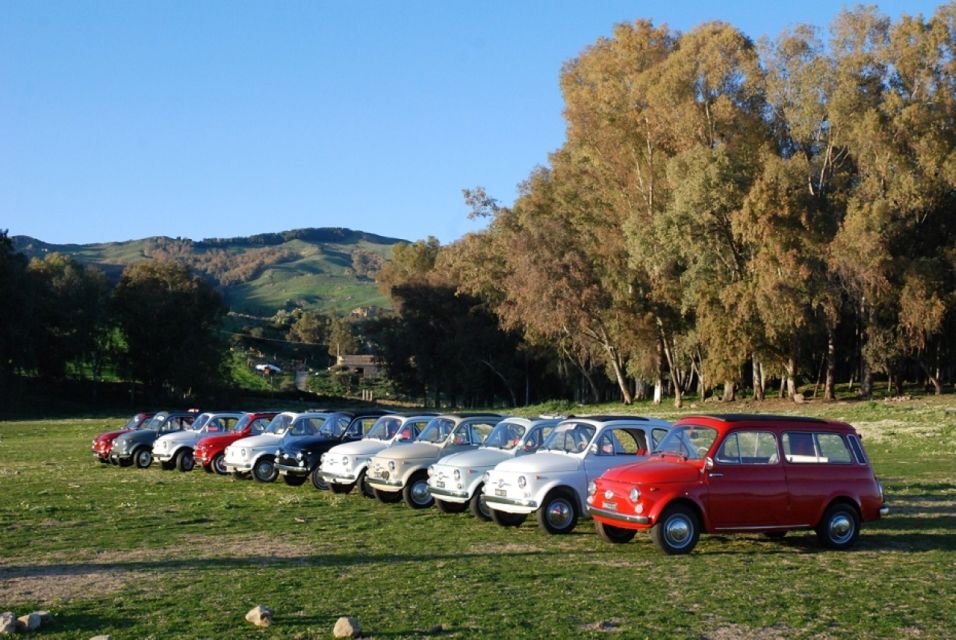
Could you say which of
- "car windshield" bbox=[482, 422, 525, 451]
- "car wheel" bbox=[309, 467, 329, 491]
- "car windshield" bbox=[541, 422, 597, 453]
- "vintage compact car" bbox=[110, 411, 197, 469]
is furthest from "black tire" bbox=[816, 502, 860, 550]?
"vintage compact car" bbox=[110, 411, 197, 469]

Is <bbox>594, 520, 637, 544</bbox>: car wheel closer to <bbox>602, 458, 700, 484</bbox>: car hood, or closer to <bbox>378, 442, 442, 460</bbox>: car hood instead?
<bbox>602, 458, 700, 484</bbox>: car hood

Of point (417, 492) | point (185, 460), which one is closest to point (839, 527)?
point (417, 492)

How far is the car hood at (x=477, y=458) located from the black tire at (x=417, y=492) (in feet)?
4.35

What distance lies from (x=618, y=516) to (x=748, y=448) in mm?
2006

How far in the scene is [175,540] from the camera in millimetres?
14633

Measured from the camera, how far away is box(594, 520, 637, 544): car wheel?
13852 mm

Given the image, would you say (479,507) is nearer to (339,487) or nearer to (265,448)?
(339,487)

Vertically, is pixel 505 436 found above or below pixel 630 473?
above

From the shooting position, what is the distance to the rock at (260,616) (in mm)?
8875

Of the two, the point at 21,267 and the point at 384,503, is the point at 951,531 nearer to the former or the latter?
the point at 384,503

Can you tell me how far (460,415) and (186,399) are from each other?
62.9m

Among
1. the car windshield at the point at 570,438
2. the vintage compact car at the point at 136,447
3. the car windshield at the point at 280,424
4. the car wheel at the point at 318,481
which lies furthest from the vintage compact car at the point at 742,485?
the vintage compact car at the point at 136,447

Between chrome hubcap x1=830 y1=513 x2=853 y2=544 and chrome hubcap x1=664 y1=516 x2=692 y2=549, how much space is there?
2.19 meters

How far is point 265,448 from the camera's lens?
80.1 ft
